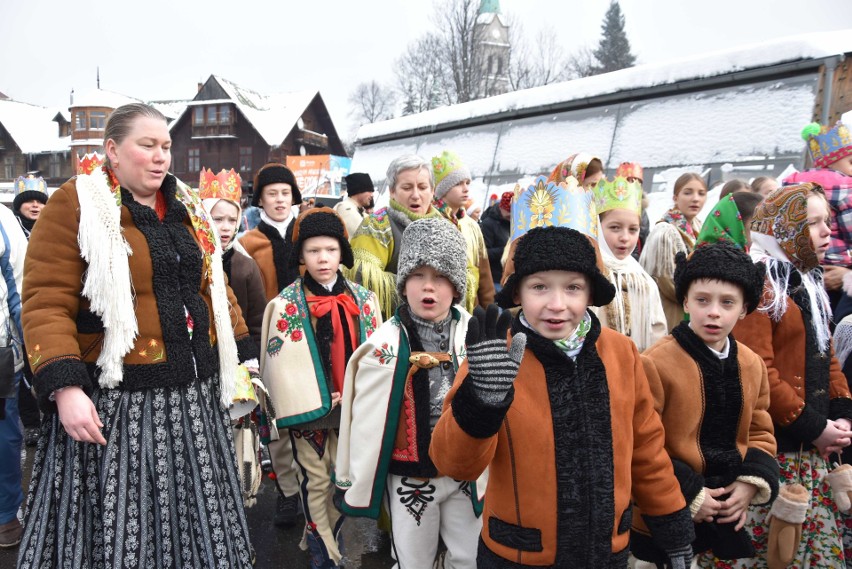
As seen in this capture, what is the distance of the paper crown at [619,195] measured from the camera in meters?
3.10

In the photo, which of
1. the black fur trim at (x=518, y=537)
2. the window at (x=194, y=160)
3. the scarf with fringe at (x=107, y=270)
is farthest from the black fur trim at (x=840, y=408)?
the window at (x=194, y=160)

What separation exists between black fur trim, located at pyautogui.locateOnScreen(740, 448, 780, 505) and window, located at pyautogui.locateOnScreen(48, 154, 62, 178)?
A: 155ft

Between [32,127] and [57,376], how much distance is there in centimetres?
5031

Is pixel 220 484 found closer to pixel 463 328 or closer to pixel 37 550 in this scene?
pixel 37 550

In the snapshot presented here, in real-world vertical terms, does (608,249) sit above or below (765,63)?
below

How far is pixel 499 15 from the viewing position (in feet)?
198

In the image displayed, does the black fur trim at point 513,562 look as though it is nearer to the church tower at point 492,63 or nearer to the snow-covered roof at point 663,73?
the snow-covered roof at point 663,73

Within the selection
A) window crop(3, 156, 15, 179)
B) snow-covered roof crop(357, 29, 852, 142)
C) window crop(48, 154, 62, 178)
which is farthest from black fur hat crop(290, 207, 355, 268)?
window crop(3, 156, 15, 179)

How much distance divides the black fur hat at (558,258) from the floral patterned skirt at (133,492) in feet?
4.51

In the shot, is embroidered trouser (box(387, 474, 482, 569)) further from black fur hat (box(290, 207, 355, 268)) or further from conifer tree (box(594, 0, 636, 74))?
conifer tree (box(594, 0, 636, 74))

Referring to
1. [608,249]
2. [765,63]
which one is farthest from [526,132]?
[608,249]

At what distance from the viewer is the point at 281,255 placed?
441 cm

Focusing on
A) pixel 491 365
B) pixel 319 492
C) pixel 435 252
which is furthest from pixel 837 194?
pixel 319 492

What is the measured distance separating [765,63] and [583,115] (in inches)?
110
